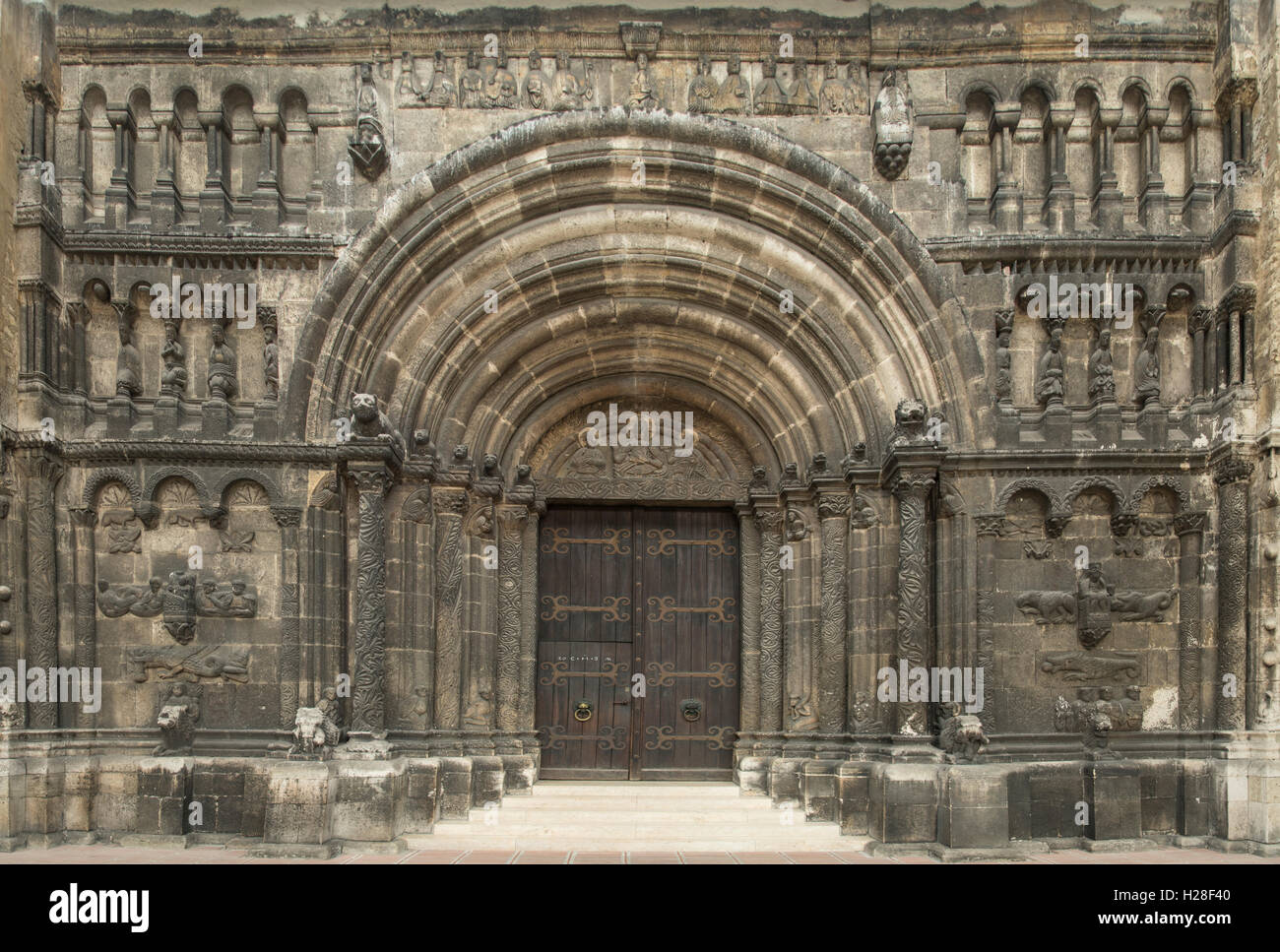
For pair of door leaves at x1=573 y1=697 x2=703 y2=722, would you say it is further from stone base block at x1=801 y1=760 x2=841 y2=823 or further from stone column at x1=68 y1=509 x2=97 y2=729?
stone column at x1=68 y1=509 x2=97 y2=729

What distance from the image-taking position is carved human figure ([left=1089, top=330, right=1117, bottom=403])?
9.35m

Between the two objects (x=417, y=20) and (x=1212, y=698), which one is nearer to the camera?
(x=1212, y=698)

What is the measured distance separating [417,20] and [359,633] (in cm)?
542

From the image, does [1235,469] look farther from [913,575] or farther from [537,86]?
[537,86]

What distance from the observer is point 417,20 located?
31.9ft

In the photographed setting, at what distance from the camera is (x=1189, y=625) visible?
30.3ft

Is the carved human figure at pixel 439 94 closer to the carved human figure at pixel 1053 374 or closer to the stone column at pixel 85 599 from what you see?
the stone column at pixel 85 599

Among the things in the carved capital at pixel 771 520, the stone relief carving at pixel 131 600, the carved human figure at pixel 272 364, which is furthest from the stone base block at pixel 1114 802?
the stone relief carving at pixel 131 600

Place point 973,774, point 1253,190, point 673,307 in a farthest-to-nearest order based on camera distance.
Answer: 1. point 673,307
2. point 1253,190
3. point 973,774

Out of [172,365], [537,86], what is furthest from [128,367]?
[537,86]

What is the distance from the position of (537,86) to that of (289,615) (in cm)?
510

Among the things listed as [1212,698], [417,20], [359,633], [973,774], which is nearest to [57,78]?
[417,20]

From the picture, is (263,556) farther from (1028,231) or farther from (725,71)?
(1028,231)

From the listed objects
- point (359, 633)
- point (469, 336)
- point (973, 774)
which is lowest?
point (973, 774)
